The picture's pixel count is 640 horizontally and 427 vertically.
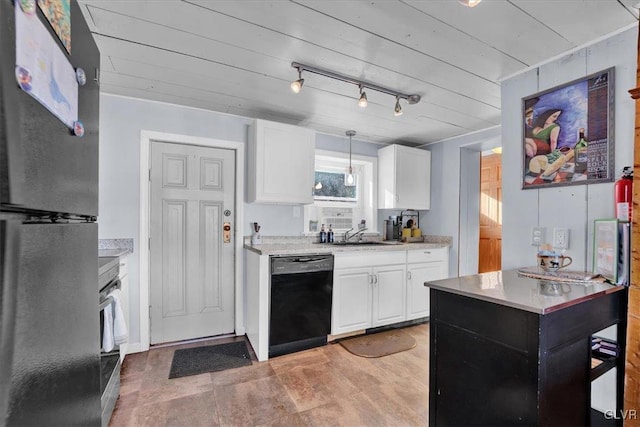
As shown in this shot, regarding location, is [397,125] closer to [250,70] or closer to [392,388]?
[250,70]

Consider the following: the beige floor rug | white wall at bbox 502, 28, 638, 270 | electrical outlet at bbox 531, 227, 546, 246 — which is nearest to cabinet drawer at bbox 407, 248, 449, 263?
the beige floor rug

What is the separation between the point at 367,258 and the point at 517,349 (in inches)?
73.7

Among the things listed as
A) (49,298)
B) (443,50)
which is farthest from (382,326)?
(49,298)

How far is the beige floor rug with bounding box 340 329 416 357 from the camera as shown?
2.68m

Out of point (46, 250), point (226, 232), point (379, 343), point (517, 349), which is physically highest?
point (46, 250)

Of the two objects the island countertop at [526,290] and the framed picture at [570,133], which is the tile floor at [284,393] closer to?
the island countertop at [526,290]

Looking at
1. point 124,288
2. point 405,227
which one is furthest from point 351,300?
point 124,288

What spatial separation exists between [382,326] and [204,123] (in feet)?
9.12

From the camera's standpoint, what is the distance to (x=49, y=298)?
633 millimetres

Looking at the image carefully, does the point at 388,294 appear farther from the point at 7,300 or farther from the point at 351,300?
the point at 7,300

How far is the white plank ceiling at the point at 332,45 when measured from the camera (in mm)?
1463

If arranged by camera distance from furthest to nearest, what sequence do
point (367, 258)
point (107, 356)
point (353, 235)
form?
1. point (353, 235)
2. point (367, 258)
3. point (107, 356)

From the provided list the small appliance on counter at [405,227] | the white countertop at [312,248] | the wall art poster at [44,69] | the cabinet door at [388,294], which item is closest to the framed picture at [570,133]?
the white countertop at [312,248]

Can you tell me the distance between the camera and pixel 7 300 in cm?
49
